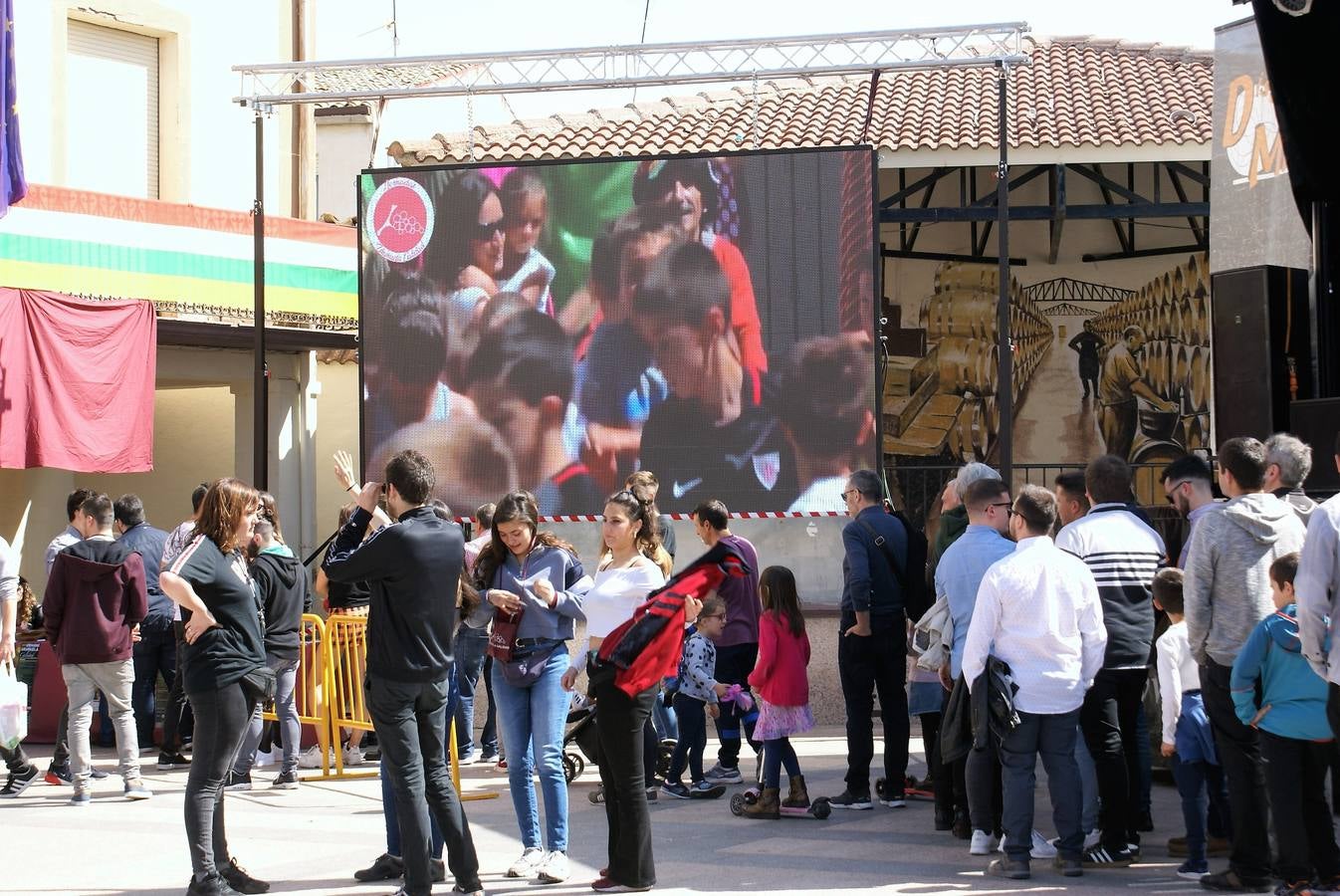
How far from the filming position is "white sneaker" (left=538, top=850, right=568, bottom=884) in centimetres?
686

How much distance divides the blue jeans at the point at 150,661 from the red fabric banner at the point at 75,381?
3.80 meters

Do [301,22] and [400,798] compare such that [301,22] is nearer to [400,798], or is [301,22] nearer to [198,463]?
[198,463]

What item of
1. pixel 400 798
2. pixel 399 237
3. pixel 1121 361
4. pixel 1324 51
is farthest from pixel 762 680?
pixel 1121 361

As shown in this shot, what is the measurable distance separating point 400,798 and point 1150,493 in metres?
16.6

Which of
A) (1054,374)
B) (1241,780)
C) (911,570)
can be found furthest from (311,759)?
(1054,374)

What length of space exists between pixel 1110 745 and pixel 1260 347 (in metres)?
3.17

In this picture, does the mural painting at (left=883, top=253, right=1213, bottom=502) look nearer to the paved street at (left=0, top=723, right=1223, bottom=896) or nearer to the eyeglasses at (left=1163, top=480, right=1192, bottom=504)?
the paved street at (left=0, top=723, right=1223, bottom=896)

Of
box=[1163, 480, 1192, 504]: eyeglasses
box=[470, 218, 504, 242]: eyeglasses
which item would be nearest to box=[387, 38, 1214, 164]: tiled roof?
box=[470, 218, 504, 242]: eyeglasses

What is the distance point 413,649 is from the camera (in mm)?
6332

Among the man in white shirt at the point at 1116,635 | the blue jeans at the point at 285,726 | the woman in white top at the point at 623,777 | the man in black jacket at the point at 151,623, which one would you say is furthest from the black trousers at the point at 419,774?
the man in black jacket at the point at 151,623

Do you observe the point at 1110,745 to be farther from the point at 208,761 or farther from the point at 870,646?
the point at 208,761

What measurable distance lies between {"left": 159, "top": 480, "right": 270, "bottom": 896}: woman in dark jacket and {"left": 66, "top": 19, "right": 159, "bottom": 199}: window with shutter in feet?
41.9

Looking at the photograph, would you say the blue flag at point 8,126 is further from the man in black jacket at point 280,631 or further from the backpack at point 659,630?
the backpack at point 659,630

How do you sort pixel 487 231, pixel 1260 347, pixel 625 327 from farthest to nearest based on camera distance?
pixel 487 231, pixel 625 327, pixel 1260 347
